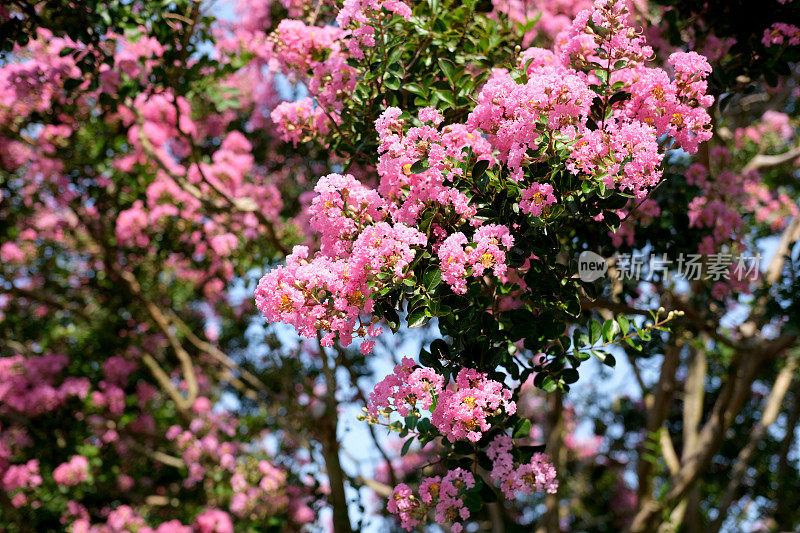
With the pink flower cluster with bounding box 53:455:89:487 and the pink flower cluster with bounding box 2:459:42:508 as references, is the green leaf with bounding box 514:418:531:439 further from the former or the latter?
the pink flower cluster with bounding box 2:459:42:508

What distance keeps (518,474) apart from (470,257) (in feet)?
2.66

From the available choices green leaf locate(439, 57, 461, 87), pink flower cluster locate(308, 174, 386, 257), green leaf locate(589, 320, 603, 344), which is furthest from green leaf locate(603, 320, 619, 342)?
green leaf locate(439, 57, 461, 87)

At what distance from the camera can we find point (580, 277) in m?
2.61

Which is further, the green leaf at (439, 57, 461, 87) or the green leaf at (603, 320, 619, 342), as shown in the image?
the green leaf at (439, 57, 461, 87)

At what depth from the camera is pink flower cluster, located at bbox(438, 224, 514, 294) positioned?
207 centimetres

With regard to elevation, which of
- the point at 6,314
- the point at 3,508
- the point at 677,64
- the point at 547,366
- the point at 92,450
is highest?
the point at 6,314

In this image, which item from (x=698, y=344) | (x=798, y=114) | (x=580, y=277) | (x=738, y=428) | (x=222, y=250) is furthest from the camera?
(x=738, y=428)

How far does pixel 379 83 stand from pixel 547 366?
1.32 metres

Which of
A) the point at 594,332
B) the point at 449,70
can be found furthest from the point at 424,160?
the point at 594,332

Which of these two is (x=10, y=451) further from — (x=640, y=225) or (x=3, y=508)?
(x=640, y=225)

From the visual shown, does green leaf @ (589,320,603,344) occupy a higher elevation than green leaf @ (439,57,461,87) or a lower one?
lower

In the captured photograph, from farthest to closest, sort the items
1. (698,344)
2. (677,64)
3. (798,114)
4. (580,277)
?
(798,114)
(698,344)
(580,277)
(677,64)

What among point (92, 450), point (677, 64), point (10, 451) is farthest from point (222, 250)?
point (677, 64)

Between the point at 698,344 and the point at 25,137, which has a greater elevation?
the point at 25,137
